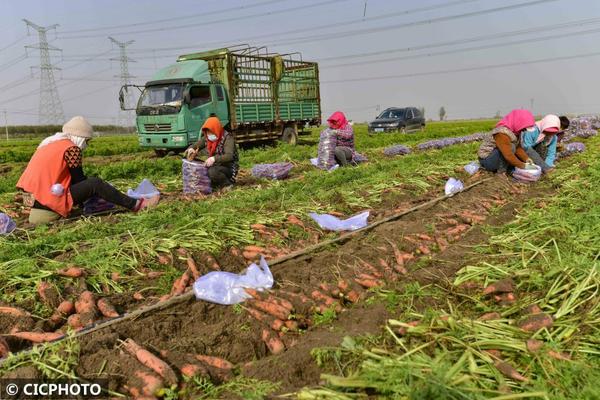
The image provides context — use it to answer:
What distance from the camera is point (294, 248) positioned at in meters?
4.82

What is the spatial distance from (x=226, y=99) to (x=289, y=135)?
4.20 meters

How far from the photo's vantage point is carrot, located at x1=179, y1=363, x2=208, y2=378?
260cm

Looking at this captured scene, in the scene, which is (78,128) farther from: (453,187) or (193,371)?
(453,187)

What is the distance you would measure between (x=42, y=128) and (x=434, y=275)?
54.0 meters

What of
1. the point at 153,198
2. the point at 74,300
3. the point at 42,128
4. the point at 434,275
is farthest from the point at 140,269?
the point at 42,128

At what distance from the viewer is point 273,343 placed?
298 centimetres

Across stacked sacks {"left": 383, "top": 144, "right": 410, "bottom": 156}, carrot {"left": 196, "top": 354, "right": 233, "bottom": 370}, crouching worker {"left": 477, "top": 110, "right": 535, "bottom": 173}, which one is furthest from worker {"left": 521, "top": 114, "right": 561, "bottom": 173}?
carrot {"left": 196, "top": 354, "right": 233, "bottom": 370}

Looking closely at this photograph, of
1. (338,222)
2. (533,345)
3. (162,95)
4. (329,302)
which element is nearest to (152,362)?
(329,302)

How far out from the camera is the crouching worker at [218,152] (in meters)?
7.79

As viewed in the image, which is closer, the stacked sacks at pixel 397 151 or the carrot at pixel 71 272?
the carrot at pixel 71 272

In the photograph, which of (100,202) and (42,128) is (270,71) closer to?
(100,202)

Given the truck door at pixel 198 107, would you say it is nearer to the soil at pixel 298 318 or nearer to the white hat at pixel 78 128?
the white hat at pixel 78 128

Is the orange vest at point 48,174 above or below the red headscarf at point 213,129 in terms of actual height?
below

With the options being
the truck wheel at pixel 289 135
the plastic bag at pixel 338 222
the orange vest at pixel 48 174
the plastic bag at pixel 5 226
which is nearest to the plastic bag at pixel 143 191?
the orange vest at pixel 48 174
